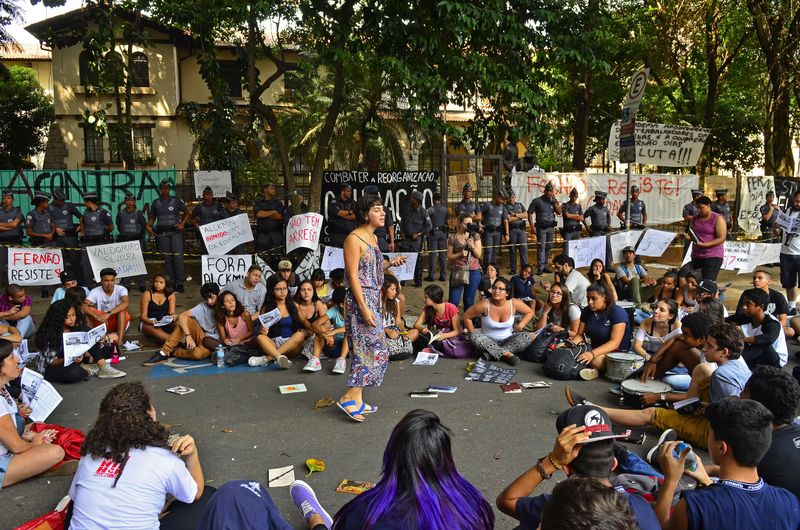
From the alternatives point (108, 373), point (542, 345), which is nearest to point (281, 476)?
point (108, 373)

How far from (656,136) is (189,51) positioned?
22639 mm

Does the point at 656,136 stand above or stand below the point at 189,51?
below

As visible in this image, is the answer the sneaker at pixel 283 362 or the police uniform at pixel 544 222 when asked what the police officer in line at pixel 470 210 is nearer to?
the police uniform at pixel 544 222

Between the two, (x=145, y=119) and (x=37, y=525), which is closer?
(x=37, y=525)

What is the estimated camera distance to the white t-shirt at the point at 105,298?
29.4 feet

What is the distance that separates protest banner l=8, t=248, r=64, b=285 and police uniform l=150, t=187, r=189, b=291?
2.05m

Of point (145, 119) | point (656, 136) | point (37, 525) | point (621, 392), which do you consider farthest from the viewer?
point (145, 119)

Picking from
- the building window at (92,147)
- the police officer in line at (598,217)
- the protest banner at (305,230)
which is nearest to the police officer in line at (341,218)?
the protest banner at (305,230)

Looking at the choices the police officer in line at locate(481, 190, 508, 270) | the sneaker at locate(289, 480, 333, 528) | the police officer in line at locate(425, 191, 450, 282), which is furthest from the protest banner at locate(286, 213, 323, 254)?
the sneaker at locate(289, 480, 333, 528)

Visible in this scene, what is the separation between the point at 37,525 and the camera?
149 inches

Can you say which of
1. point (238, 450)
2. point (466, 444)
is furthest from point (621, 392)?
point (238, 450)

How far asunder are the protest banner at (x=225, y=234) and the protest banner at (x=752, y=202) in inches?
493

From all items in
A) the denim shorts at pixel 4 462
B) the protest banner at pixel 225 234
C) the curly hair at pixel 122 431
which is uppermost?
the protest banner at pixel 225 234

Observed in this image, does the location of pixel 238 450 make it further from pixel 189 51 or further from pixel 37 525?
pixel 189 51
